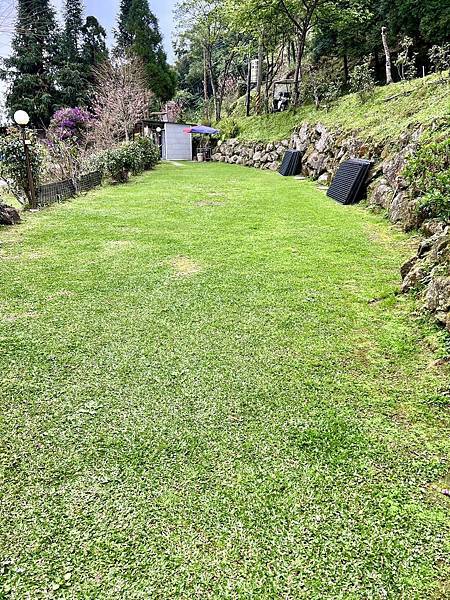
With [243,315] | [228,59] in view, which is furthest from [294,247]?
[228,59]

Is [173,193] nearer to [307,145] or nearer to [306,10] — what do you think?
[307,145]

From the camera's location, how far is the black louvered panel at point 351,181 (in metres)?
7.49

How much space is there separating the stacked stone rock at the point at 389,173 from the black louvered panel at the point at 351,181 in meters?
0.16

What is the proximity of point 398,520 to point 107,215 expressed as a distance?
7.04 meters

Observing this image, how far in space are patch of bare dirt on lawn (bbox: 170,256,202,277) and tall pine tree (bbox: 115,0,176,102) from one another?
2403 centimetres

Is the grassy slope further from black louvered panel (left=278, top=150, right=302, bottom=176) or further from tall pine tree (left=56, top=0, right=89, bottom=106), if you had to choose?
tall pine tree (left=56, top=0, right=89, bottom=106)

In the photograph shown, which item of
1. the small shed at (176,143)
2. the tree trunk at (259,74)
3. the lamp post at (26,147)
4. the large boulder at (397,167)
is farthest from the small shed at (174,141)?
the large boulder at (397,167)

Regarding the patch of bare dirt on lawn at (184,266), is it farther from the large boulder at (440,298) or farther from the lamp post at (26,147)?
the lamp post at (26,147)

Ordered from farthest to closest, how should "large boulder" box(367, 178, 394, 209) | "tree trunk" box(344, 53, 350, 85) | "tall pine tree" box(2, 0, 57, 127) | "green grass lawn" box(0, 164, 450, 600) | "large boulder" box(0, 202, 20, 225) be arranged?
"tall pine tree" box(2, 0, 57, 127), "tree trunk" box(344, 53, 350, 85), "large boulder" box(0, 202, 20, 225), "large boulder" box(367, 178, 394, 209), "green grass lawn" box(0, 164, 450, 600)

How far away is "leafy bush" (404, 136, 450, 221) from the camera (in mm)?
3301

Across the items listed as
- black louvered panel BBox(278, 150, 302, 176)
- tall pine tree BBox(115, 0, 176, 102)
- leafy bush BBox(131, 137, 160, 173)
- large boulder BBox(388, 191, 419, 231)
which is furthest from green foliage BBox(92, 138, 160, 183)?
tall pine tree BBox(115, 0, 176, 102)

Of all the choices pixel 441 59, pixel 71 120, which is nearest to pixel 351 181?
pixel 441 59

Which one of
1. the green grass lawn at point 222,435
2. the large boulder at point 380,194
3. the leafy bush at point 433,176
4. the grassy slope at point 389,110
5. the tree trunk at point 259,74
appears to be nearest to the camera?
the green grass lawn at point 222,435

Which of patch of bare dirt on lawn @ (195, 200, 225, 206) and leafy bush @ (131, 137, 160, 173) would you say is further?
leafy bush @ (131, 137, 160, 173)
